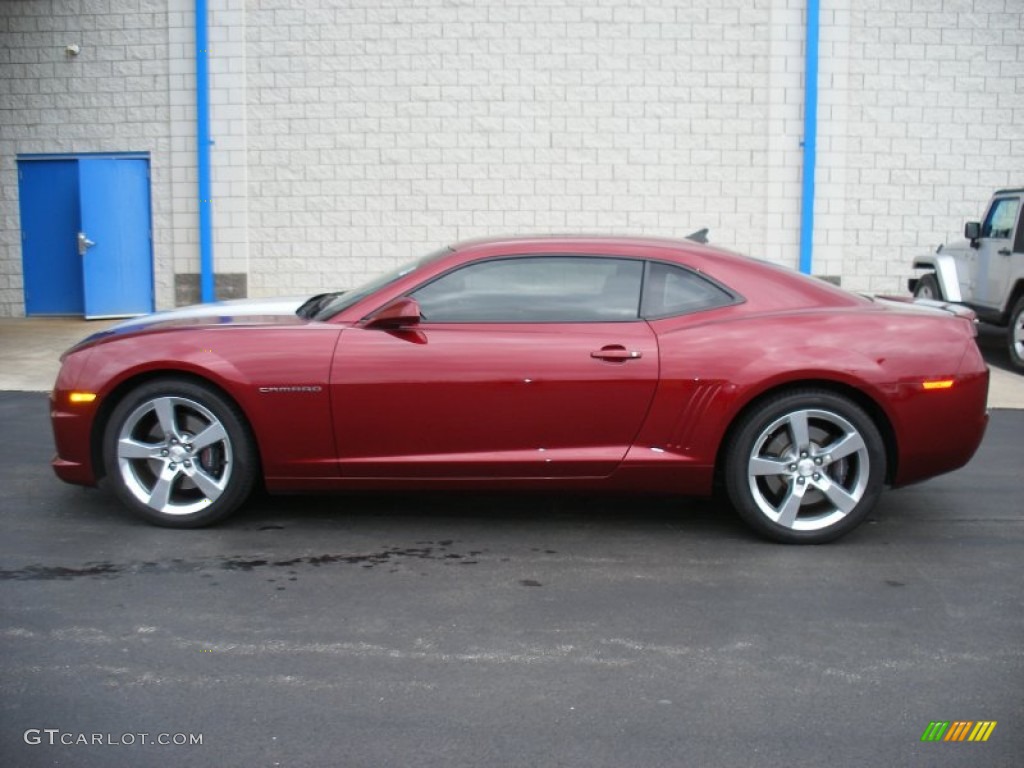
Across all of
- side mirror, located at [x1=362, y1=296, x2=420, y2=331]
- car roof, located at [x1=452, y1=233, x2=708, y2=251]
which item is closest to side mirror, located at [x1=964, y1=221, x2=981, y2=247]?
car roof, located at [x1=452, y1=233, x2=708, y2=251]

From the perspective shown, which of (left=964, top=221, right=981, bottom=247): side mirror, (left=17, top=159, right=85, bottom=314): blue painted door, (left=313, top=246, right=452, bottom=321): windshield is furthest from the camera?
(left=17, top=159, right=85, bottom=314): blue painted door

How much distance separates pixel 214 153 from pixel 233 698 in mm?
11659

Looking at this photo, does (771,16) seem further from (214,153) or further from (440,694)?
(440,694)

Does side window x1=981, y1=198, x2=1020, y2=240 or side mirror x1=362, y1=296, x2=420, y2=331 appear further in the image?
side window x1=981, y1=198, x2=1020, y2=240

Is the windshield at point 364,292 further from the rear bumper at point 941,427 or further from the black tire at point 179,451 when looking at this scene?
the rear bumper at point 941,427

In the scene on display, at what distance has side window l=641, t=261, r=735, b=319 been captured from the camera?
567 centimetres

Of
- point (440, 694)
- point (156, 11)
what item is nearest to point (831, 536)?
point (440, 694)

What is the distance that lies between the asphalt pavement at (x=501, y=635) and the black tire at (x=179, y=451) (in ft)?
0.51

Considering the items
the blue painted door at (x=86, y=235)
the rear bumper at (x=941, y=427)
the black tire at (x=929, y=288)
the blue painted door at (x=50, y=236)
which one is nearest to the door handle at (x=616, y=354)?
the rear bumper at (x=941, y=427)

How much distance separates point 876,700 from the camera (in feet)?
12.6

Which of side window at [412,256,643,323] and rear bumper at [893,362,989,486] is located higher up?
side window at [412,256,643,323]

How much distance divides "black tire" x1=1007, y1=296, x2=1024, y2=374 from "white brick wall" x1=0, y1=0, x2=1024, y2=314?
3.07 metres

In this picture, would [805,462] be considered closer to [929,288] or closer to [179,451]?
[179,451]

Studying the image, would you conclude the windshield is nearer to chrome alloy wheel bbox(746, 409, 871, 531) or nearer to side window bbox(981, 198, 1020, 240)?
chrome alloy wheel bbox(746, 409, 871, 531)
